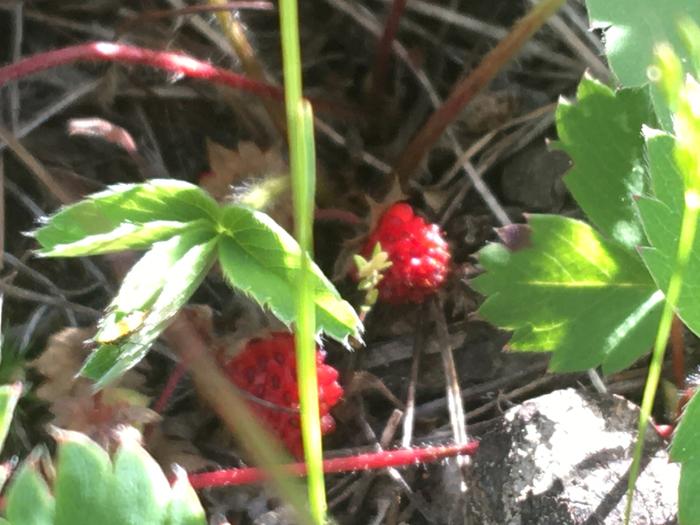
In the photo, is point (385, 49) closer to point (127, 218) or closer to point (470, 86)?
point (470, 86)

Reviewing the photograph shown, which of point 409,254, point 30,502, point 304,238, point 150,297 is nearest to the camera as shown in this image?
point 304,238

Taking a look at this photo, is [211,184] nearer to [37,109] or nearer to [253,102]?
[253,102]

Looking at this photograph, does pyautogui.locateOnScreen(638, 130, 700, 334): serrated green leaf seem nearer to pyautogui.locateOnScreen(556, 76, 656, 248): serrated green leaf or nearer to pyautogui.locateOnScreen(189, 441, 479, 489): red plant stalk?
pyautogui.locateOnScreen(556, 76, 656, 248): serrated green leaf

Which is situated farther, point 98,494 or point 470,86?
point 470,86

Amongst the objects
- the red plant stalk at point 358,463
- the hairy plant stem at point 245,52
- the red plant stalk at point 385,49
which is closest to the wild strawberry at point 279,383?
the red plant stalk at point 358,463

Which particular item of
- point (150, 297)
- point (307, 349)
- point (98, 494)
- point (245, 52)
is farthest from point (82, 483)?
point (245, 52)

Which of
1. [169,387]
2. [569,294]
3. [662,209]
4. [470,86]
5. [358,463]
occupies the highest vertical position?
[470,86]

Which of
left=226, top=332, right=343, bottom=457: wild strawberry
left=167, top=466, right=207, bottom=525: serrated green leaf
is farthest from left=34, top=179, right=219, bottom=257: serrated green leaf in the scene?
left=167, top=466, right=207, bottom=525: serrated green leaf
